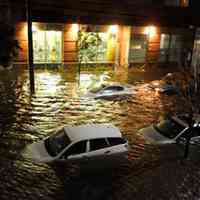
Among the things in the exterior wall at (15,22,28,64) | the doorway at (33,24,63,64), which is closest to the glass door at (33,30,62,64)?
the doorway at (33,24,63,64)

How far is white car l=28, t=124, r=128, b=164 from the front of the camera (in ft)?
31.7

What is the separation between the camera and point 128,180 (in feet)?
30.7

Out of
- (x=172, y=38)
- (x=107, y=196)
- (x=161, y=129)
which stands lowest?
(x=107, y=196)

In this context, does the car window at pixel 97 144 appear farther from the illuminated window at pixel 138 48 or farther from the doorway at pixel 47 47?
the illuminated window at pixel 138 48

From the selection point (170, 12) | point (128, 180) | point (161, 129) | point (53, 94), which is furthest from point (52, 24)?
point (128, 180)

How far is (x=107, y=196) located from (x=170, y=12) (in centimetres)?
2334

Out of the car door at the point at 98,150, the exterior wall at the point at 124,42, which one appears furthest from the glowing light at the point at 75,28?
→ the car door at the point at 98,150

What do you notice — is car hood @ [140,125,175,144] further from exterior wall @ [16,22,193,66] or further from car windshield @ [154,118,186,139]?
exterior wall @ [16,22,193,66]

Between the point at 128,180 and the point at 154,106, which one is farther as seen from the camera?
the point at 154,106

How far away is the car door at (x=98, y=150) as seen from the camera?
9.82m

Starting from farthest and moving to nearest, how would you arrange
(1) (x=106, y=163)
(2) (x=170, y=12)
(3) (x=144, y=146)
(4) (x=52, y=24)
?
(2) (x=170, y=12)
(4) (x=52, y=24)
(3) (x=144, y=146)
(1) (x=106, y=163)

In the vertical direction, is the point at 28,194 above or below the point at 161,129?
below

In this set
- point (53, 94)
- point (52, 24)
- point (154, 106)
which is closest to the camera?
point (154, 106)

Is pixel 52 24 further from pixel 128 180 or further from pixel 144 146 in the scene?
pixel 128 180
